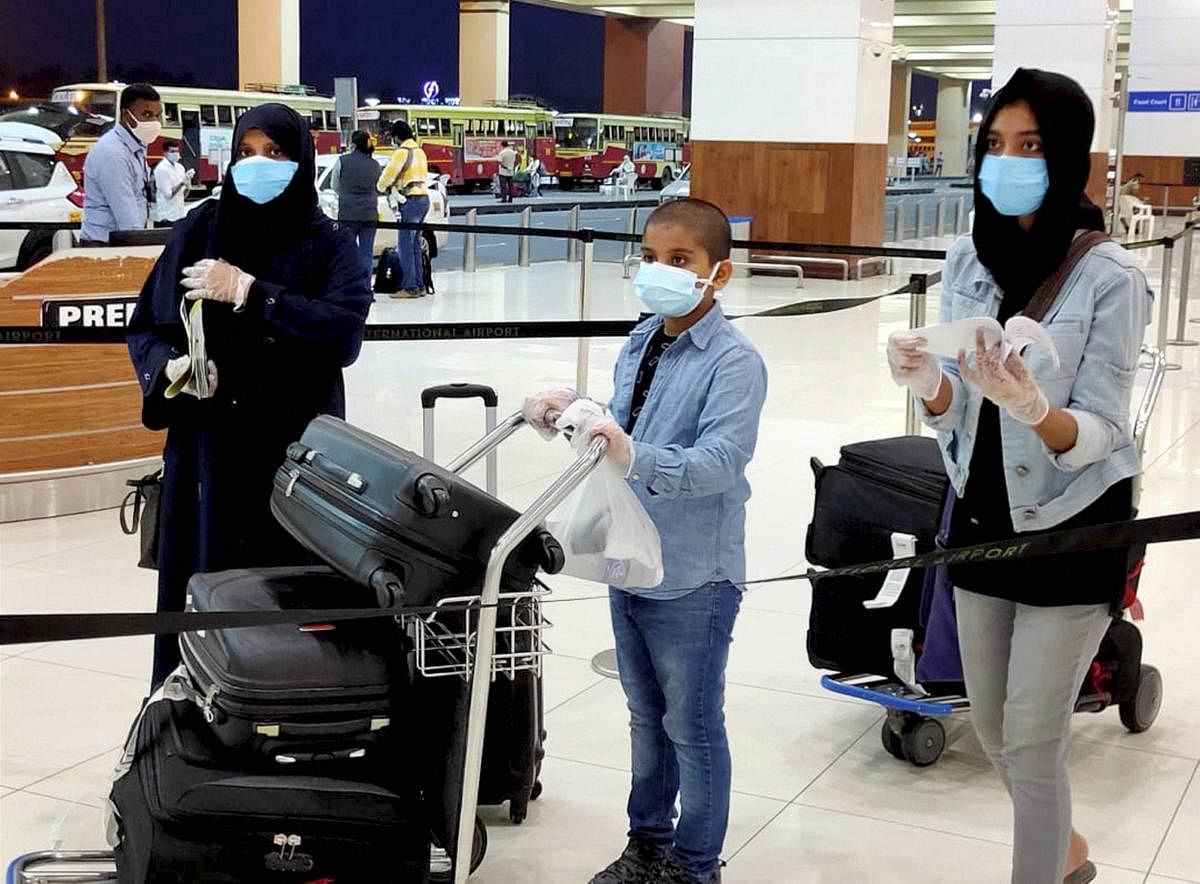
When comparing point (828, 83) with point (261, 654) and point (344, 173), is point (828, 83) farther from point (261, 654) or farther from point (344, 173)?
point (261, 654)

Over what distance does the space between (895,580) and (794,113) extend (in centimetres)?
1435

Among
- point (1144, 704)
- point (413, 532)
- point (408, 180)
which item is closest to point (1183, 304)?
point (408, 180)

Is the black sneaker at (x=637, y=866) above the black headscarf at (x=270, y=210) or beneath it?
beneath

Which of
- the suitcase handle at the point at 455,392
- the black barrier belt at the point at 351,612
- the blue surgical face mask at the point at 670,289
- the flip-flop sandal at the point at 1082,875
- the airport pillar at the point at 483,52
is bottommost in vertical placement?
the flip-flop sandal at the point at 1082,875

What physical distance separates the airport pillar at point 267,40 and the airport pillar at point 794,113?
15482mm

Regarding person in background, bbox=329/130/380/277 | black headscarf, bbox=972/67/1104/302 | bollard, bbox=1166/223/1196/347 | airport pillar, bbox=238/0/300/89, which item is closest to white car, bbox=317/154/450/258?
person in background, bbox=329/130/380/277

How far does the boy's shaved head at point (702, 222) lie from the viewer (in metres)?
2.83

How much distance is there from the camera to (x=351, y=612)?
2.34m

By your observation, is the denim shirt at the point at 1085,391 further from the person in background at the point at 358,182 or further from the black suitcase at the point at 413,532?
the person in background at the point at 358,182

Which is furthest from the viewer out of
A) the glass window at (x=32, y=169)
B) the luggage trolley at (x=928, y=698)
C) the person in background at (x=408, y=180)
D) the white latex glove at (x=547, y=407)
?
the person in background at (x=408, y=180)

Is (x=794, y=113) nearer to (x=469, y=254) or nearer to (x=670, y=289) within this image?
(x=469, y=254)

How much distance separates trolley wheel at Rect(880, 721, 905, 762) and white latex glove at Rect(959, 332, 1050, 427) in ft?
6.04

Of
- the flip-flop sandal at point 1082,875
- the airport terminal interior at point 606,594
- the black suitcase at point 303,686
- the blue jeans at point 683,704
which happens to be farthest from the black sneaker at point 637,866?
the flip-flop sandal at point 1082,875

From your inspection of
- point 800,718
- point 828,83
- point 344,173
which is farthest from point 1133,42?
point 800,718
